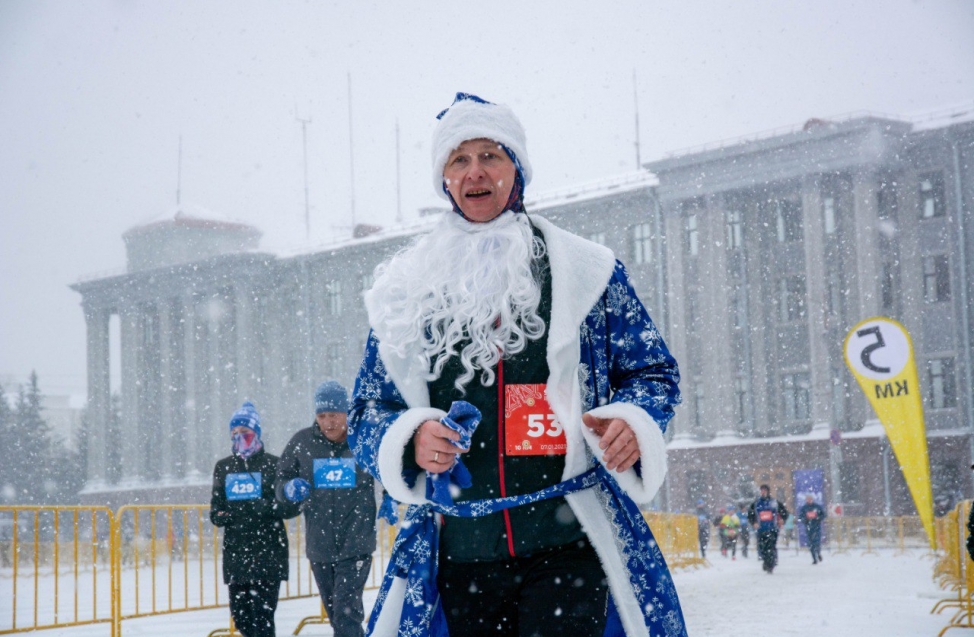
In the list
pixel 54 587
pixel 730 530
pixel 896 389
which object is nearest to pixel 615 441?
pixel 54 587

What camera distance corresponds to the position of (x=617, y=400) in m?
2.60

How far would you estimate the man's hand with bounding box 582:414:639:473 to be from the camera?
243 cm

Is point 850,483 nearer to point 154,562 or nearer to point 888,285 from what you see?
point 888,285

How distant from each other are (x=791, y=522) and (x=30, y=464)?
49.4m

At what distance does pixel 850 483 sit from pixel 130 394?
39159mm

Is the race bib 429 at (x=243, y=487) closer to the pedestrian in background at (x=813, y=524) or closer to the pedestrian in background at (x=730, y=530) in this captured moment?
the pedestrian in background at (x=813, y=524)

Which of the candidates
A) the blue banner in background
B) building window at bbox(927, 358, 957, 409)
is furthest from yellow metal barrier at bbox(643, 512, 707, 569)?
building window at bbox(927, 358, 957, 409)

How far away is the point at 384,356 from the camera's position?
8.94 feet

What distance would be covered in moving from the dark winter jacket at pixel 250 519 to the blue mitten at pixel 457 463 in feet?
17.0

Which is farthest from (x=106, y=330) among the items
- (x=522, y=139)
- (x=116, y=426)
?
(x=522, y=139)

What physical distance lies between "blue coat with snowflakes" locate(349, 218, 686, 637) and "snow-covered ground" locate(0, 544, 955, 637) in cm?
702

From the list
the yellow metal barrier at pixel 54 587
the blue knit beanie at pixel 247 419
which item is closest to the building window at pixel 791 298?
the yellow metal barrier at pixel 54 587

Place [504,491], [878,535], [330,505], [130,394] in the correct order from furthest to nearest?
[130,394] → [878,535] → [330,505] → [504,491]

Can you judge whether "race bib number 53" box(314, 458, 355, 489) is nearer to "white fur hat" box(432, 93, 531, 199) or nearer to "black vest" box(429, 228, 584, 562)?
"white fur hat" box(432, 93, 531, 199)
